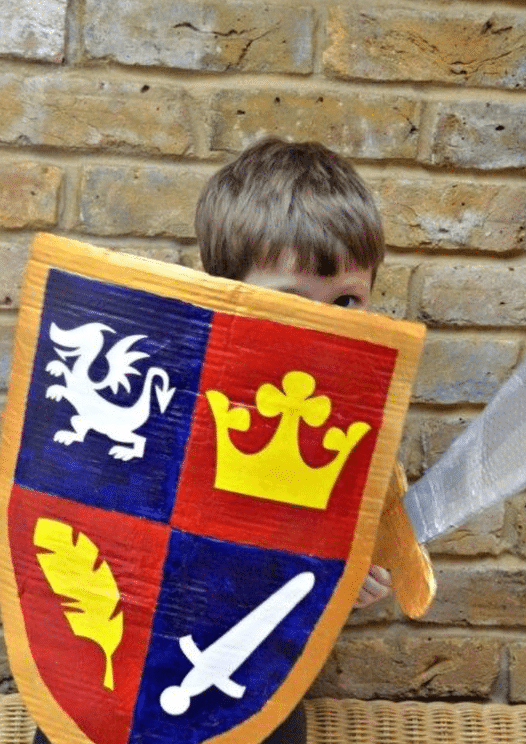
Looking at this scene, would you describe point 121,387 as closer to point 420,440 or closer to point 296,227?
point 296,227

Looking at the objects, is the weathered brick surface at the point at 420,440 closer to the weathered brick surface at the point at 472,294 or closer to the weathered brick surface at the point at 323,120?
the weathered brick surface at the point at 472,294

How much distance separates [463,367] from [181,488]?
1.76ft

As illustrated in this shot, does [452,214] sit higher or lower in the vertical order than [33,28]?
lower

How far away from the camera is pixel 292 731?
3.66 feet

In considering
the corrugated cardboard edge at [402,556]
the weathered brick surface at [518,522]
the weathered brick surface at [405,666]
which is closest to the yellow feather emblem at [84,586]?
the corrugated cardboard edge at [402,556]

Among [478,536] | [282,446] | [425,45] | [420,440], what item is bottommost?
[478,536]

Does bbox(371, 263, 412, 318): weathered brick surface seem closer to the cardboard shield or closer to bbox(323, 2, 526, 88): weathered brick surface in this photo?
bbox(323, 2, 526, 88): weathered brick surface

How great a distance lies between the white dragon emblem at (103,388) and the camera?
886mm

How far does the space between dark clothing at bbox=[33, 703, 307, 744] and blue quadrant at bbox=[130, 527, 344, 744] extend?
8.3 inches

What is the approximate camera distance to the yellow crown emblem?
880mm

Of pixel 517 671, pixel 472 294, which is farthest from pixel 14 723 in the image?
pixel 472 294

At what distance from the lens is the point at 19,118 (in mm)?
1216

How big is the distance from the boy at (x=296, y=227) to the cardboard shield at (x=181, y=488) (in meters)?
0.12

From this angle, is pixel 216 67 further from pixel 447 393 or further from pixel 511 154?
pixel 447 393
